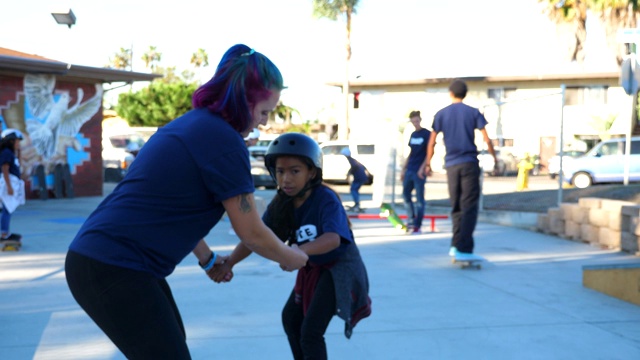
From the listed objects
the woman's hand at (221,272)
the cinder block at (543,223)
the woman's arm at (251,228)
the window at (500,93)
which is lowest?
the cinder block at (543,223)

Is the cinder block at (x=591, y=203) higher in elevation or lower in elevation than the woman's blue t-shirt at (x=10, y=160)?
lower

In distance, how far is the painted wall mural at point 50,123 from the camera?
19.5m

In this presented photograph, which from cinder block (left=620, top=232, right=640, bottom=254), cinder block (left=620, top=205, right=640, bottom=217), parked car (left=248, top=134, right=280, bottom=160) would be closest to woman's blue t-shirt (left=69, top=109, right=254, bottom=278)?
cinder block (left=620, top=205, right=640, bottom=217)

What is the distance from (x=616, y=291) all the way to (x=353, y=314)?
3858 millimetres

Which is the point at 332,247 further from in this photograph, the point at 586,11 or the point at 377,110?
the point at 586,11

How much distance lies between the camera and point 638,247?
9.53 m

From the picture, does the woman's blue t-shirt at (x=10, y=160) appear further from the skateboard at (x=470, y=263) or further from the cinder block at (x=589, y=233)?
Result: the cinder block at (x=589, y=233)

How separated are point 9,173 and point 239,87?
826 cm

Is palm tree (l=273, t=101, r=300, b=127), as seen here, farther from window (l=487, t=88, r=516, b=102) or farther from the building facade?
the building facade

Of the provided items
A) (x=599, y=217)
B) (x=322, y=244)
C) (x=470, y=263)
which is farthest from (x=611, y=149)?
(x=322, y=244)

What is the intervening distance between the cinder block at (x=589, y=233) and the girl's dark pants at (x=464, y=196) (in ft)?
9.23

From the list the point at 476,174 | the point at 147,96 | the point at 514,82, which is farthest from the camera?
the point at 147,96

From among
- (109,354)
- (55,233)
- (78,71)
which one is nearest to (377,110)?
(78,71)

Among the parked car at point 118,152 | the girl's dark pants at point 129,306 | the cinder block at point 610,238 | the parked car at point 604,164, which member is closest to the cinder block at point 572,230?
the cinder block at point 610,238
